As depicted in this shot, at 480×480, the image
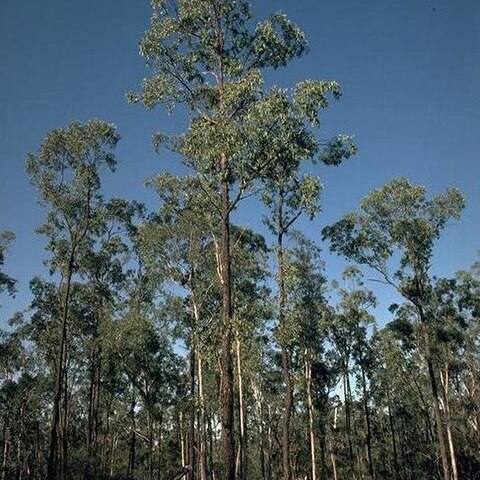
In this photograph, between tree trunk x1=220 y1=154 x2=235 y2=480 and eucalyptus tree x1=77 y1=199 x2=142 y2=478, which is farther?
eucalyptus tree x1=77 y1=199 x2=142 y2=478

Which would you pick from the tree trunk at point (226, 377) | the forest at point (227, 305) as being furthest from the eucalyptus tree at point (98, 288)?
the tree trunk at point (226, 377)

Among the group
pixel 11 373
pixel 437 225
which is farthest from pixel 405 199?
pixel 11 373

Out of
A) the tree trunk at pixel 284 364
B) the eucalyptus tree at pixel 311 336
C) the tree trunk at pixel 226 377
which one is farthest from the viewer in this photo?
the eucalyptus tree at pixel 311 336

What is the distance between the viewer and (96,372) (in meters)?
37.5

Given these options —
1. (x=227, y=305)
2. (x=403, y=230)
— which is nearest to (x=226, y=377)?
(x=227, y=305)

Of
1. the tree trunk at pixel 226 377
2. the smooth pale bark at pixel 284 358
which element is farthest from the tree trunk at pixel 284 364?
the tree trunk at pixel 226 377

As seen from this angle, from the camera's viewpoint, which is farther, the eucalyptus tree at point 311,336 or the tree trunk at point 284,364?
the eucalyptus tree at point 311,336

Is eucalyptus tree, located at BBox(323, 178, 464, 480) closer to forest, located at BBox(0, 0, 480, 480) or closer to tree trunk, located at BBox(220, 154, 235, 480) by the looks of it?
forest, located at BBox(0, 0, 480, 480)

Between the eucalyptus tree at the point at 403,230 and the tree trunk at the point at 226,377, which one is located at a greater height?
the eucalyptus tree at the point at 403,230

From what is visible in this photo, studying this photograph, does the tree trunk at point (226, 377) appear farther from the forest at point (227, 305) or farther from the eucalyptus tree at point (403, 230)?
the eucalyptus tree at point (403, 230)

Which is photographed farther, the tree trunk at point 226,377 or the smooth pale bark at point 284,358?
the smooth pale bark at point 284,358

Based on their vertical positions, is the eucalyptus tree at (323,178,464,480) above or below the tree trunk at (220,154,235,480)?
above

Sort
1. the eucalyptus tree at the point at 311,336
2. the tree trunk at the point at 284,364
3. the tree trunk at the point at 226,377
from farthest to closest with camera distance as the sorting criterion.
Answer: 1. the eucalyptus tree at the point at 311,336
2. the tree trunk at the point at 284,364
3. the tree trunk at the point at 226,377

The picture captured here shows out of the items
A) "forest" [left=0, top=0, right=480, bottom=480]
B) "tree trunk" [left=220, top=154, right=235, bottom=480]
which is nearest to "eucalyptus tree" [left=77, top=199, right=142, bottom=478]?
"forest" [left=0, top=0, right=480, bottom=480]
